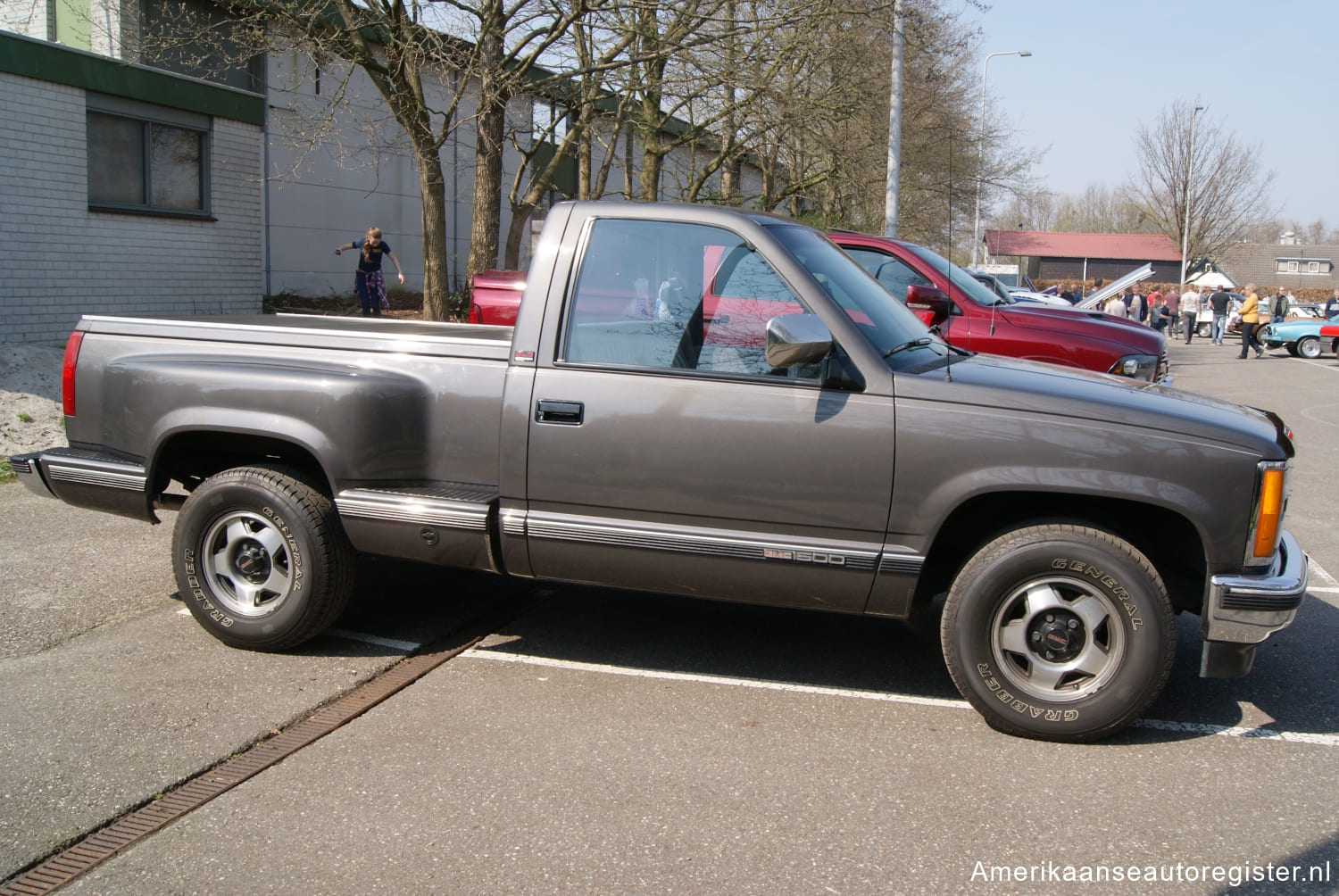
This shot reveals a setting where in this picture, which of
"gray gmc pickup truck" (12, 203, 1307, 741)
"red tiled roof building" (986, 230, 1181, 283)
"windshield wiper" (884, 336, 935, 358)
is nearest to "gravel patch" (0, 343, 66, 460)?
"gray gmc pickup truck" (12, 203, 1307, 741)

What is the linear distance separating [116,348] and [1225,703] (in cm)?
506

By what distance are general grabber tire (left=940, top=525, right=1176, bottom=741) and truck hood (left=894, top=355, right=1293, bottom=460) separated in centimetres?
44

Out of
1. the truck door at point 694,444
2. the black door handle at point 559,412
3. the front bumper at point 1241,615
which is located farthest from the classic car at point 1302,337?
the black door handle at point 559,412

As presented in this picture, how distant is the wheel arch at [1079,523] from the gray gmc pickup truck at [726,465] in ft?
0.05

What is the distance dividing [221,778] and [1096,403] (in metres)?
3.32

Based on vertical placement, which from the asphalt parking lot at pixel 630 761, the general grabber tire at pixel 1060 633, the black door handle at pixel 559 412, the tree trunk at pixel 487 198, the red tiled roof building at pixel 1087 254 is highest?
the red tiled roof building at pixel 1087 254

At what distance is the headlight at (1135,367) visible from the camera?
7953mm

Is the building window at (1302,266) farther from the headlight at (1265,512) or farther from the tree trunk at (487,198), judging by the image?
the headlight at (1265,512)

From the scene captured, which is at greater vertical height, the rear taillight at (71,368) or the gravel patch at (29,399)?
the rear taillight at (71,368)

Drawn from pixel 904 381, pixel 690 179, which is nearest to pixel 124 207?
pixel 690 179

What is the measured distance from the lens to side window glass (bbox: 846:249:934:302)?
8.59m

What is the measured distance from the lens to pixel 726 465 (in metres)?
4.10

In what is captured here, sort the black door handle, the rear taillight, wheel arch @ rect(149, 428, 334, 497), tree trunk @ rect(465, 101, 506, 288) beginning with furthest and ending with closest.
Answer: tree trunk @ rect(465, 101, 506, 288)
the rear taillight
wheel arch @ rect(149, 428, 334, 497)
the black door handle

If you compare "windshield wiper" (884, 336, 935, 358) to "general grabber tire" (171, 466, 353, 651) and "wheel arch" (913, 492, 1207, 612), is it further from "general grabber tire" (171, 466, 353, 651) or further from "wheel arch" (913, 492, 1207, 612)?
"general grabber tire" (171, 466, 353, 651)
